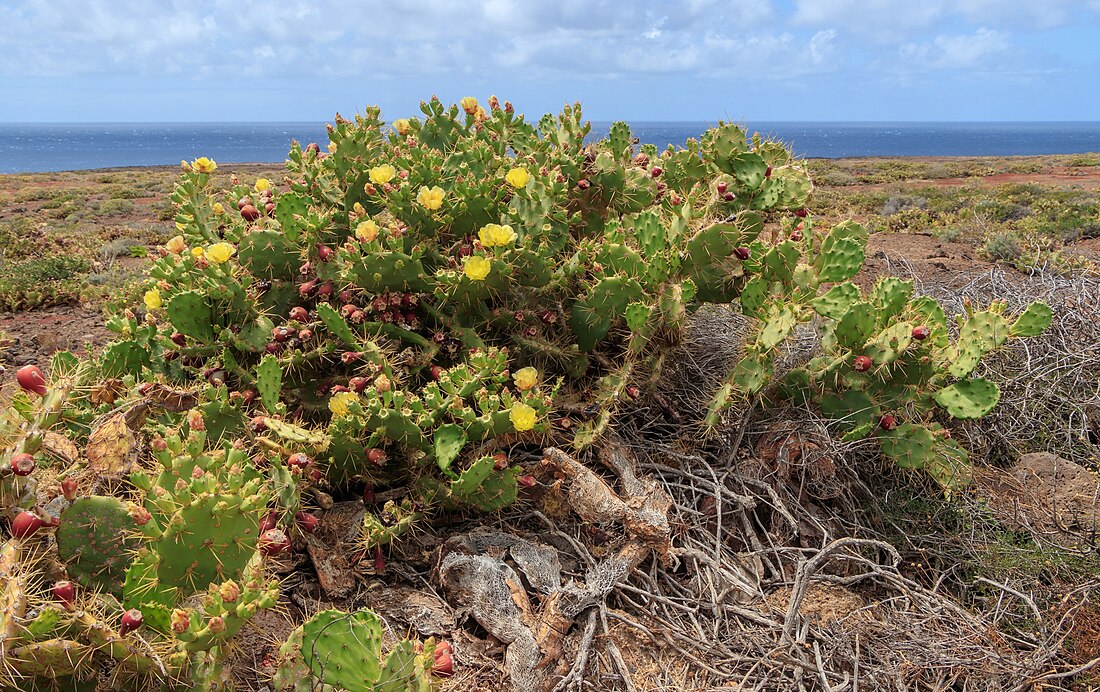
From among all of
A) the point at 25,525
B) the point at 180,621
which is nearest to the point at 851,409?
the point at 180,621

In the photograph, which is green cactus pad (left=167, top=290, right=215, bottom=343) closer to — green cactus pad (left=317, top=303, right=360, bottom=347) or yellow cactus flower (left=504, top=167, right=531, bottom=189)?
green cactus pad (left=317, top=303, right=360, bottom=347)

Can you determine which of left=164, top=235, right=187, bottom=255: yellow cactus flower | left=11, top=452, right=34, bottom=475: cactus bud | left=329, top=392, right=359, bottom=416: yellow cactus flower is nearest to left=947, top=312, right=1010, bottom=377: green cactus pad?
left=329, top=392, right=359, bottom=416: yellow cactus flower

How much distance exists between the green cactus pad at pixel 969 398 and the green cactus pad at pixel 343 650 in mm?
2443

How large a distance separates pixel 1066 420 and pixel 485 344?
3.05 m

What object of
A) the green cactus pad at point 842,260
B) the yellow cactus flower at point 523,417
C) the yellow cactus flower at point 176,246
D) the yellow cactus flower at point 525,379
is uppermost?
the yellow cactus flower at point 176,246

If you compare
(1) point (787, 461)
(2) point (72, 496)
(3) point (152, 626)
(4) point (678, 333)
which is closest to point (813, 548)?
(1) point (787, 461)

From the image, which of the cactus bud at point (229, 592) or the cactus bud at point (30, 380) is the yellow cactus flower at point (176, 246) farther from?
the cactus bud at point (229, 592)

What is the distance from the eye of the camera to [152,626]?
5.65 ft

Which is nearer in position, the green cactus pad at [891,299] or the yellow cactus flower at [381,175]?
the yellow cactus flower at [381,175]

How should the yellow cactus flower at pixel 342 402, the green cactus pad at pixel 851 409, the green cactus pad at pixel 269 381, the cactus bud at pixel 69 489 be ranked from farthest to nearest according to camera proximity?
1. the green cactus pad at pixel 851 409
2. the green cactus pad at pixel 269 381
3. the yellow cactus flower at pixel 342 402
4. the cactus bud at pixel 69 489

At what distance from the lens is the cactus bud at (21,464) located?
171cm

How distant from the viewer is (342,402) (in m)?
2.45

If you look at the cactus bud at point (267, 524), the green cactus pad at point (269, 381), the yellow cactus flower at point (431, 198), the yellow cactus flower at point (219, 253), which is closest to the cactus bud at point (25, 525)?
the cactus bud at point (267, 524)

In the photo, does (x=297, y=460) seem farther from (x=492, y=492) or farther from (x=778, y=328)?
(x=778, y=328)
